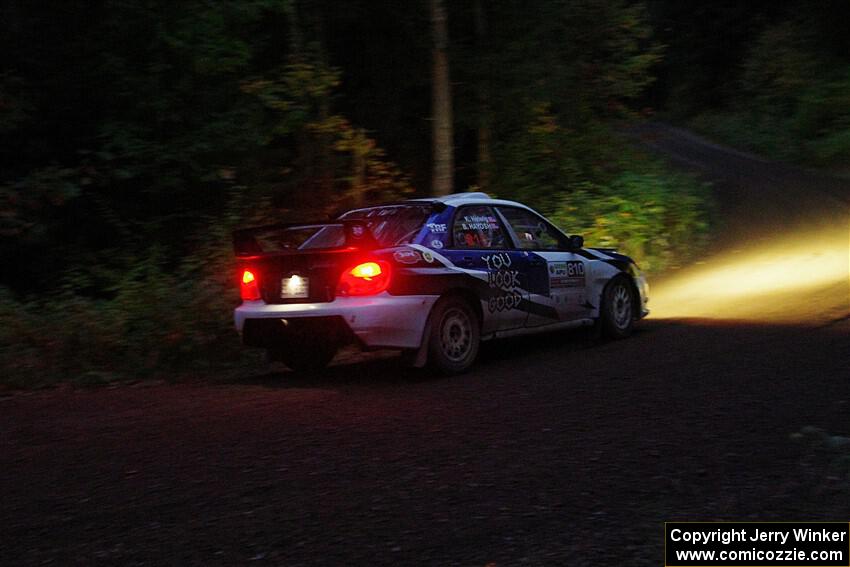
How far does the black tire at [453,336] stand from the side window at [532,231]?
1226 mm

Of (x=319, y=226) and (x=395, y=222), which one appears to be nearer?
(x=319, y=226)

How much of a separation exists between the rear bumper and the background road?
19.3 inches

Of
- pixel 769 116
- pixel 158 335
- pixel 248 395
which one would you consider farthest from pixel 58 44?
Answer: pixel 769 116

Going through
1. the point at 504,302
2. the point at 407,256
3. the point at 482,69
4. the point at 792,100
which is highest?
the point at 792,100

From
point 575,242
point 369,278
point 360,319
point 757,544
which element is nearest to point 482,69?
point 575,242

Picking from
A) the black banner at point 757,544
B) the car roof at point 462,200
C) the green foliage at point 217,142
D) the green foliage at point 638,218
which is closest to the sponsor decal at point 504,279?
the car roof at point 462,200

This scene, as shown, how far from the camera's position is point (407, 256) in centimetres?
909

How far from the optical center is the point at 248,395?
9.03m

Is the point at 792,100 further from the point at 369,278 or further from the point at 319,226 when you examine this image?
the point at 369,278

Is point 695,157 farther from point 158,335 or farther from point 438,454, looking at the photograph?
point 438,454

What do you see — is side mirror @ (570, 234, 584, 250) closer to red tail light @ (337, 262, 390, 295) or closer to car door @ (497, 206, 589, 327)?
car door @ (497, 206, 589, 327)

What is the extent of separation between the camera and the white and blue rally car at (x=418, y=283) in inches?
352

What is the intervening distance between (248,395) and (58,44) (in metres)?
8.31

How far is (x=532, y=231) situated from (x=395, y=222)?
1.77 metres
